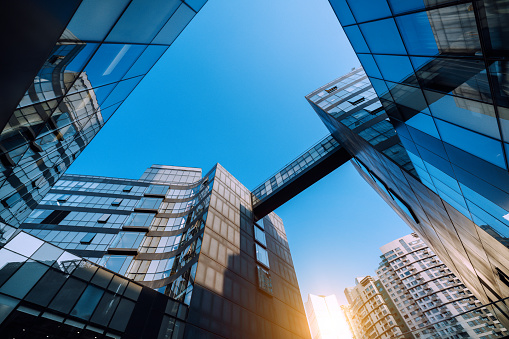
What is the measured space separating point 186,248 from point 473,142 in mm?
23281

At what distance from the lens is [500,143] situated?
5188mm

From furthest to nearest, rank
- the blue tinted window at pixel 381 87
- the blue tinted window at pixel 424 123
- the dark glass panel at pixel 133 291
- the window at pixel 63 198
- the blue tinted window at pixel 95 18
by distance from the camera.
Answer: the window at pixel 63 198 < the dark glass panel at pixel 133 291 < the blue tinted window at pixel 381 87 < the blue tinted window at pixel 424 123 < the blue tinted window at pixel 95 18

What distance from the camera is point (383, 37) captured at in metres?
8.63

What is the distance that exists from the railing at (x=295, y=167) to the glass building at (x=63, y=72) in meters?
24.1

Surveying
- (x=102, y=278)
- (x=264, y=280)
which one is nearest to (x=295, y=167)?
(x=264, y=280)

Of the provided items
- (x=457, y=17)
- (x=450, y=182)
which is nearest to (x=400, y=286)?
(x=450, y=182)

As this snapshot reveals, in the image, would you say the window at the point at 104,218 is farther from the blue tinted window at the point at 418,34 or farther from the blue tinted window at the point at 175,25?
the blue tinted window at the point at 418,34

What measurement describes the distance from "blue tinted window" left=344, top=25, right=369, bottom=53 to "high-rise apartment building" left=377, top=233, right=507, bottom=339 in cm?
9391

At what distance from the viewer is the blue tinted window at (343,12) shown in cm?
1085

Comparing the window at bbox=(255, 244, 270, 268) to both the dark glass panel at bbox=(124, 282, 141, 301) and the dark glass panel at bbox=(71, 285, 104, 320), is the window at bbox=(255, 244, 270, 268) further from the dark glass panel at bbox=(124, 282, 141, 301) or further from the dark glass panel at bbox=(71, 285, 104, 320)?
the dark glass panel at bbox=(71, 285, 104, 320)

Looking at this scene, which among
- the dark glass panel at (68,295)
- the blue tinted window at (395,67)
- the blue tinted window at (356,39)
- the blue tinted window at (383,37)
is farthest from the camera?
the blue tinted window at (356,39)

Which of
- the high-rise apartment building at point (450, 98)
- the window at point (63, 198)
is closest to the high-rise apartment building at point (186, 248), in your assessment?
the window at point (63, 198)

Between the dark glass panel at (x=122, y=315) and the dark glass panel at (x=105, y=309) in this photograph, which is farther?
the dark glass panel at (x=122, y=315)

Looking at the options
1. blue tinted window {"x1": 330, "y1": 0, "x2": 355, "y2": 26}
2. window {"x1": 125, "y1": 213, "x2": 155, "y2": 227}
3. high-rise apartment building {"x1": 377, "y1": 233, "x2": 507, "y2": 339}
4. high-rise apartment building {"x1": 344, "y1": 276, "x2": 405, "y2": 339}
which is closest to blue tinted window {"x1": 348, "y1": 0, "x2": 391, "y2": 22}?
blue tinted window {"x1": 330, "y1": 0, "x2": 355, "y2": 26}
